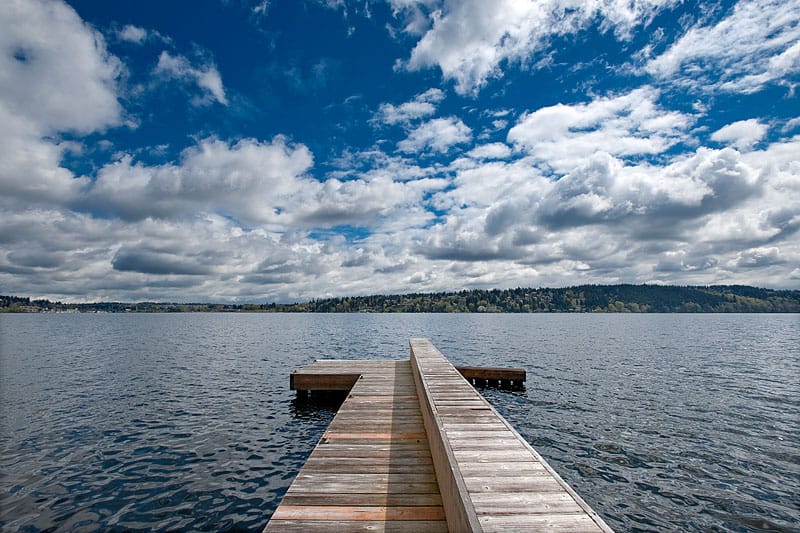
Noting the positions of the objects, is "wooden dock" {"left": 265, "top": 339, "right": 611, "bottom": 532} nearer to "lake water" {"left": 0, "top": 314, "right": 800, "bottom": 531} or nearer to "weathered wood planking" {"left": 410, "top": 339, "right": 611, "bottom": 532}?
"weathered wood planking" {"left": 410, "top": 339, "right": 611, "bottom": 532}

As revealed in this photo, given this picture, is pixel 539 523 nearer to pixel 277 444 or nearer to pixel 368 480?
pixel 368 480

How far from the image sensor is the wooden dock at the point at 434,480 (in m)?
5.08

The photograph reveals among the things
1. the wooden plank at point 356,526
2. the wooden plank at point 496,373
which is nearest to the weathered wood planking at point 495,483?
the wooden plank at point 356,526

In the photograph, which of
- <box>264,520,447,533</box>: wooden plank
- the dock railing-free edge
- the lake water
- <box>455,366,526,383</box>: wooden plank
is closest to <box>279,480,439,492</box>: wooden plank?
the dock railing-free edge

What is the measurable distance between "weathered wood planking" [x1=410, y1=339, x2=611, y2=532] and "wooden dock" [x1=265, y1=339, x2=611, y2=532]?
0.04 ft

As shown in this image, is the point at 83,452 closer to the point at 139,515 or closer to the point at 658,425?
the point at 139,515

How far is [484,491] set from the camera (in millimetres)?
5535

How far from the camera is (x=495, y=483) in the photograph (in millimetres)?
5801

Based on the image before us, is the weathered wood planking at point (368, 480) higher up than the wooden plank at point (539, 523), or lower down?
lower down

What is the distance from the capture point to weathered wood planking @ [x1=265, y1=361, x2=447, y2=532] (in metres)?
6.54

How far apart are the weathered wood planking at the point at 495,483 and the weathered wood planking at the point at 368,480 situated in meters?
0.56

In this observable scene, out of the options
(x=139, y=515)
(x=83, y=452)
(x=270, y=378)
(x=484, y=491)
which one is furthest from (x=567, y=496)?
(x=270, y=378)

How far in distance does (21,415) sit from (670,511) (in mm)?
26476

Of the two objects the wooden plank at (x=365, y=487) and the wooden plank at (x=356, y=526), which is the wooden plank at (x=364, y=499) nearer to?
the wooden plank at (x=365, y=487)
